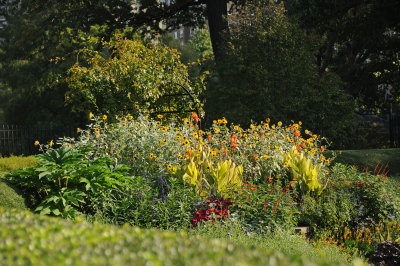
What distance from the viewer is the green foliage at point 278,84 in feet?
42.4

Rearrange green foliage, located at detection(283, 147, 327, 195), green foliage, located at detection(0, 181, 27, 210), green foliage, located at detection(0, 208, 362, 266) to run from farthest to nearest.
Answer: green foliage, located at detection(283, 147, 327, 195)
green foliage, located at detection(0, 181, 27, 210)
green foliage, located at detection(0, 208, 362, 266)

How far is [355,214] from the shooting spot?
250 inches

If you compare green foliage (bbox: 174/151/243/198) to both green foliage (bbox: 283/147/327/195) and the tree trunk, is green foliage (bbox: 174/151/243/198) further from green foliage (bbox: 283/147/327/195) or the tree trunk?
the tree trunk

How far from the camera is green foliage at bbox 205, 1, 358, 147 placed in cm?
1292

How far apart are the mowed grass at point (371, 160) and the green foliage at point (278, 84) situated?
143cm

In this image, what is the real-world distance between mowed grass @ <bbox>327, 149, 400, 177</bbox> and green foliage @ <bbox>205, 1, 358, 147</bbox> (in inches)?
56.1

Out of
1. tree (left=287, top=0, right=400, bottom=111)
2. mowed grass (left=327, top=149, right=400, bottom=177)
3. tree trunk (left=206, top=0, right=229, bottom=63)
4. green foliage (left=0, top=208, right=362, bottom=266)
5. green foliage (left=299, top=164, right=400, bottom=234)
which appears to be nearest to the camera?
green foliage (left=0, top=208, right=362, bottom=266)

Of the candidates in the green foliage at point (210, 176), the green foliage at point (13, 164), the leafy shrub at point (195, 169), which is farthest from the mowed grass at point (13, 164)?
the green foliage at point (210, 176)

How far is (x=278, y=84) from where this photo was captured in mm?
13023

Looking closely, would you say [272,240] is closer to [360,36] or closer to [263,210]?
[263,210]

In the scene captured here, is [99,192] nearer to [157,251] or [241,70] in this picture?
[157,251]

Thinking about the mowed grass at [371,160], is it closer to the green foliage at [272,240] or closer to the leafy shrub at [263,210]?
the leafy shrub at [263,210]

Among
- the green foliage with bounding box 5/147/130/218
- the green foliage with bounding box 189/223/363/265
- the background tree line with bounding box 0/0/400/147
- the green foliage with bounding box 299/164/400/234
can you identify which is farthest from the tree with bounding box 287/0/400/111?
the green foliage with bounding box 5/147/130/218

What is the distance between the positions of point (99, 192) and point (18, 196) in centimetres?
106
